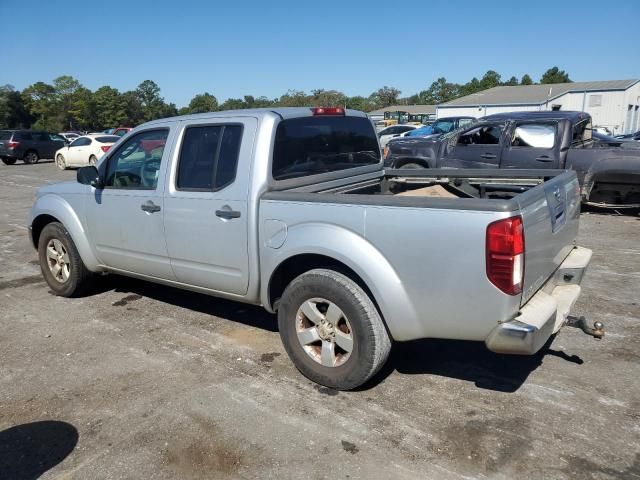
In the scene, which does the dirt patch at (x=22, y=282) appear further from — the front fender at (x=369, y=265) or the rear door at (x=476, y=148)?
the rear door at (x=476, y=148)

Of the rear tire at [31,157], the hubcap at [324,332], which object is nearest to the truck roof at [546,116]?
the hubcap at [324,332]

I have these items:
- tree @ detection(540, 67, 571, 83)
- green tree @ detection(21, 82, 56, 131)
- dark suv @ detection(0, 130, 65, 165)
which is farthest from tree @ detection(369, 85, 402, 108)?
dark suv @ detection(0, 130, 65, 165)

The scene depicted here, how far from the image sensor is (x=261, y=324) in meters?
4.66

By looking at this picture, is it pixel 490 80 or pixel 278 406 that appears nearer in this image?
pixel 278 406

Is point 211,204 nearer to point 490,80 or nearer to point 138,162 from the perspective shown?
point 138,162

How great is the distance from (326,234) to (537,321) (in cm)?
132

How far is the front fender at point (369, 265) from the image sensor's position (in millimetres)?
3057

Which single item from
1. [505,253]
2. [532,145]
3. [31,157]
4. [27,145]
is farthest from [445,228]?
[31,157]

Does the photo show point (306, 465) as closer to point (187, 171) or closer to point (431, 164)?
point (187, 171)

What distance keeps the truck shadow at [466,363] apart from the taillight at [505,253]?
105 cm

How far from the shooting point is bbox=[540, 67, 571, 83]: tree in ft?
299

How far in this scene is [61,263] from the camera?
17.7ft

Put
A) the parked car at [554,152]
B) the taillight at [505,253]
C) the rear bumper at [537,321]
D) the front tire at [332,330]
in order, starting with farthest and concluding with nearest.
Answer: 1. the parked car at [554,152]
2. the front tire at [332,330]
3. the rear bumper at [537,321]
4. the taillight at [505,253]

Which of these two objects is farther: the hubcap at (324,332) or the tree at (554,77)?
the tree at (554,77)
